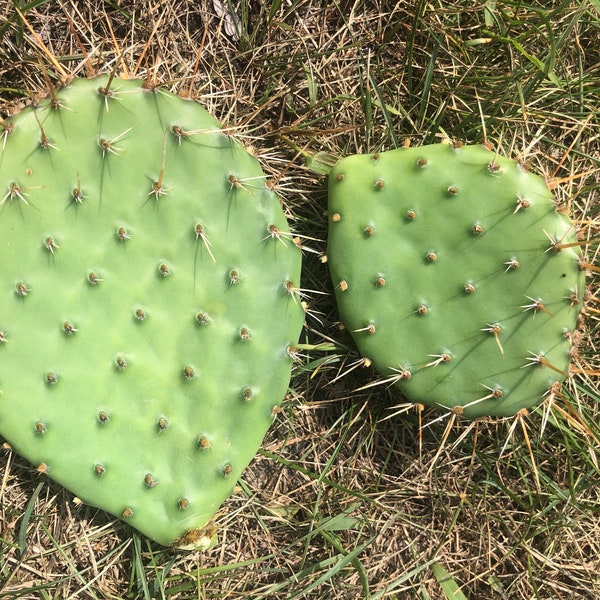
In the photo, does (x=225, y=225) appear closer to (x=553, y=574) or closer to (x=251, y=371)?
(x=251, y=371)

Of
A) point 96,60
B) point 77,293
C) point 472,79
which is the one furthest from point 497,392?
point 96,60

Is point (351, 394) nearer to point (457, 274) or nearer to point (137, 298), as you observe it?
point (457, 274)

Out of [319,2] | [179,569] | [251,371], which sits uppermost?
[319,2]

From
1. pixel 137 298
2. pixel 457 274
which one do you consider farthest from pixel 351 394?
pixel 137 298

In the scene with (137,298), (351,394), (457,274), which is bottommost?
(351,394)

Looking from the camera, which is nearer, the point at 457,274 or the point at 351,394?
the point at 457,274
